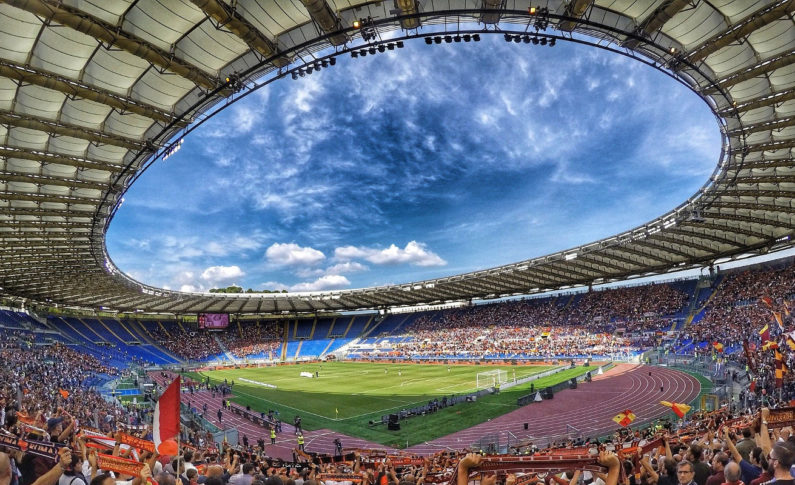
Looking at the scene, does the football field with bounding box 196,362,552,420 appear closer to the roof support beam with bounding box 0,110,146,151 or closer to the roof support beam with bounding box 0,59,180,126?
the roof support beam with bounding box 0,110,146,151

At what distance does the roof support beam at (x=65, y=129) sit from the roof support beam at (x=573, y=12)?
16105 millimetres

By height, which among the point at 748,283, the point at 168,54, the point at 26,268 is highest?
the point at 168,54

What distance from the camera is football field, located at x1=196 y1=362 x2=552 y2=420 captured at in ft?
107

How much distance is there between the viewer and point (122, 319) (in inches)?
2766

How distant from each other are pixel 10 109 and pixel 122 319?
2564 inches

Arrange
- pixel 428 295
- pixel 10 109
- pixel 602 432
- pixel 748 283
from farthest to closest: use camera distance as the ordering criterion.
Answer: pixel 428 295
pixel 748 283
pixel 602 432
pixel 10 109

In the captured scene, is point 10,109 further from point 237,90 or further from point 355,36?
point 355,36

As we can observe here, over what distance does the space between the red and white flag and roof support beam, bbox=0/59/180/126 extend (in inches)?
423

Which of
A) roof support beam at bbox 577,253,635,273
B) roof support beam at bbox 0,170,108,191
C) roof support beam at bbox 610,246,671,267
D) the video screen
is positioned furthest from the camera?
the video screen

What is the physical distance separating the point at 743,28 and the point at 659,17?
8.40ft

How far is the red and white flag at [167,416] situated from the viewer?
749 centimetres

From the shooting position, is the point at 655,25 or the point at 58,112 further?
the point at 58,112

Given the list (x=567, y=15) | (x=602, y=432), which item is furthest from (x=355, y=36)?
(x=602, y=432)

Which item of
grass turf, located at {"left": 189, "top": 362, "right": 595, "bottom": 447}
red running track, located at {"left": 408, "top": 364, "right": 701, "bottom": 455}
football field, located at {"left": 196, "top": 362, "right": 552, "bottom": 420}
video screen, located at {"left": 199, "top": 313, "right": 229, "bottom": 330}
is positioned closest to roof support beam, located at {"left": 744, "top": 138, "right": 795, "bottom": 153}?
red running track, located at {"left": 408, "top": 364, "right": 701, "bottom": 455}
